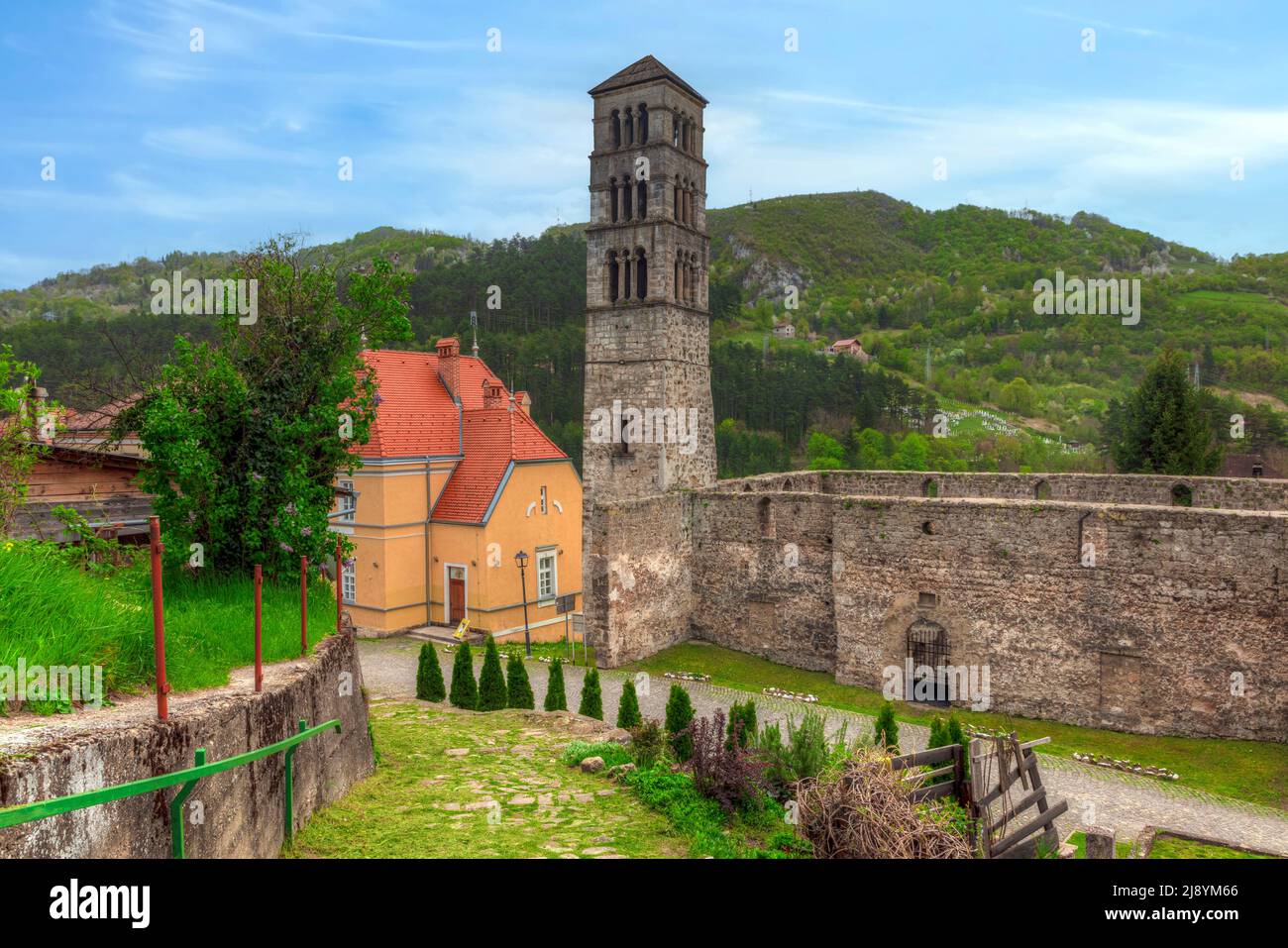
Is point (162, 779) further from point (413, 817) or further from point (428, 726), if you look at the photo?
point (428, 726)

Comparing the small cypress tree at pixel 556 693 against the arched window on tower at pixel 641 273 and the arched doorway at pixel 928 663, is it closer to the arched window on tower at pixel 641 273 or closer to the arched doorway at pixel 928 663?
the arched doorway at pixel 928 663

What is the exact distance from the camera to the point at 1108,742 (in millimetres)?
19734

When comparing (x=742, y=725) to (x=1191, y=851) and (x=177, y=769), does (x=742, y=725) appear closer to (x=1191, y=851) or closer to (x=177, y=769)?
(x=1191, y=851)

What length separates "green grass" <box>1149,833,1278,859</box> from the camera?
13.2 metres

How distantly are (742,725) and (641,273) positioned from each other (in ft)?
64.7

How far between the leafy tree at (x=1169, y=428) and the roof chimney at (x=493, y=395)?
2822 cm

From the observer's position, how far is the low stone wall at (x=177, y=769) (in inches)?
193

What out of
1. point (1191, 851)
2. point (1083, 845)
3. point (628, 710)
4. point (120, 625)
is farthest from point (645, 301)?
point (120, 625)

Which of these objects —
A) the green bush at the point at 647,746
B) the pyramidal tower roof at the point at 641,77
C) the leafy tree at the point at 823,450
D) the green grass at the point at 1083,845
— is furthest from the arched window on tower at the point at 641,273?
the leafy tree at the point at 823,450

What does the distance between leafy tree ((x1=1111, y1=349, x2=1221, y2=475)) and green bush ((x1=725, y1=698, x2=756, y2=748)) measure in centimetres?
2891

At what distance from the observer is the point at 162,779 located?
16.8 ft

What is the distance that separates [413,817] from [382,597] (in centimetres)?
2130
